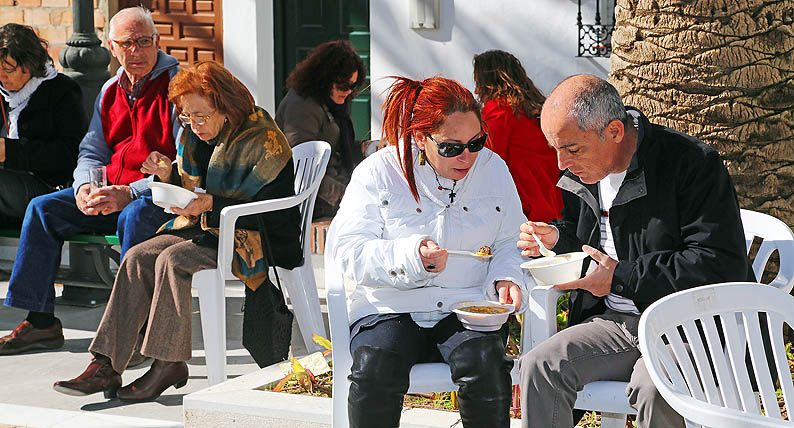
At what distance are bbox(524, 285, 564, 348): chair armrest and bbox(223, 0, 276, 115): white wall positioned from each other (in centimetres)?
532

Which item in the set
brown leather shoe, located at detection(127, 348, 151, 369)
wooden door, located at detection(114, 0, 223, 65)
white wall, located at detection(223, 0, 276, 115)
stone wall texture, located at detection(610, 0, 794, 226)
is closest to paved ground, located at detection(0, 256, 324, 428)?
brown leather shoe, located at detection(127, 348, 151, 369)

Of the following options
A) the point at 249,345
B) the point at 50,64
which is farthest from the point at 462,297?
the point at 50,64

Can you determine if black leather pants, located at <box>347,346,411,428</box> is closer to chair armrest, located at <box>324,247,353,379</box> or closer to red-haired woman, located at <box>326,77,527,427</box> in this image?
red-haired woman, located at <box>326,77,527,427</box>

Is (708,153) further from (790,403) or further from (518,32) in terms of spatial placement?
(518,32)

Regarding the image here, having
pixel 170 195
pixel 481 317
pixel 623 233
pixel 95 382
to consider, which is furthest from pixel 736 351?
pixel 95 382

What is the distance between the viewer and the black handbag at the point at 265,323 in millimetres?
4848

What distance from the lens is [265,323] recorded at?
485 cm

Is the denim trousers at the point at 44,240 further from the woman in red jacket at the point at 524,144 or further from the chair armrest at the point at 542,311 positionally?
the chair armrest at the point at 542,311

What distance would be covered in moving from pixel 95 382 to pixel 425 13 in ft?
13.5

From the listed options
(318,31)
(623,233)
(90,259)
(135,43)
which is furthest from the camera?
(318,31)

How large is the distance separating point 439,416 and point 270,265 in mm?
1427

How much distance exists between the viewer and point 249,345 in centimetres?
486

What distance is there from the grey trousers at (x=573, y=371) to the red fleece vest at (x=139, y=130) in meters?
2.76

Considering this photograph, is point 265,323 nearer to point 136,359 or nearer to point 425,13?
point 136,359
